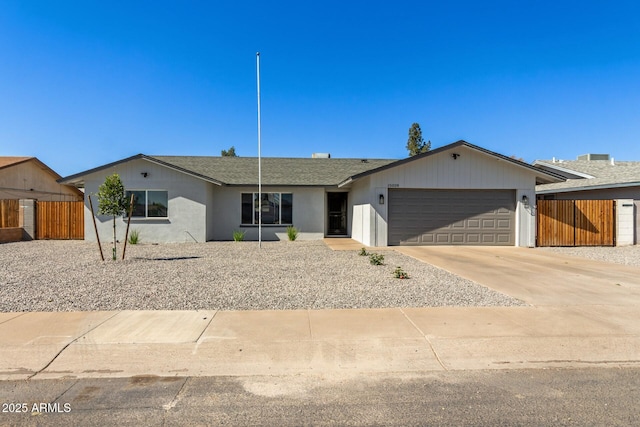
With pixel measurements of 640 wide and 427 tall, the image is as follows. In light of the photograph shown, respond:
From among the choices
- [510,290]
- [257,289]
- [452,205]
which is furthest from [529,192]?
[257,289]

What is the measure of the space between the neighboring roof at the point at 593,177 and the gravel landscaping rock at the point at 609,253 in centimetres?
343

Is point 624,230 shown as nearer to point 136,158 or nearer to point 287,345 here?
point 287,345

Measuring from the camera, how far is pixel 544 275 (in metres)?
8.39

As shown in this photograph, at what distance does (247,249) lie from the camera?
13359 millimetres

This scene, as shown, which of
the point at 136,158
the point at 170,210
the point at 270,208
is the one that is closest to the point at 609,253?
the point at 270,208

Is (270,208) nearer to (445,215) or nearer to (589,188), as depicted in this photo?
(445,215)

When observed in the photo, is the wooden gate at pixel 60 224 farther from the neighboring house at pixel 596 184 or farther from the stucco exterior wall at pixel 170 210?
the neighboring house at pixel 596 184

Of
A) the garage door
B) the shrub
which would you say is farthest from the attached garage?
the shrub

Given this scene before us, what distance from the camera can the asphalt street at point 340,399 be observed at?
284 centimetres

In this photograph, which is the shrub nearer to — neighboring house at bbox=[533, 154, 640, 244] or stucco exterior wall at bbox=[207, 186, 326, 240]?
stucco exterior wall at bbox=[207, 186, 326, 240]

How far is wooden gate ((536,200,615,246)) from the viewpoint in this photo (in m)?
14.5

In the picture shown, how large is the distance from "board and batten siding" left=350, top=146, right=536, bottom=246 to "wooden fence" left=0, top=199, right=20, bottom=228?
16.3 m

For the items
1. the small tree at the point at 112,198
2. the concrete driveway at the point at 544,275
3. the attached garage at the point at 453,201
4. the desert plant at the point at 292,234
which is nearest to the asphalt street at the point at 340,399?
the concrete driveway at the point at 544,275

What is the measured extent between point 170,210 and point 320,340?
13.2 m
